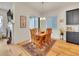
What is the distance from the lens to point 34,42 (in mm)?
2150

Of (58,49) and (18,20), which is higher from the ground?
(18,20)

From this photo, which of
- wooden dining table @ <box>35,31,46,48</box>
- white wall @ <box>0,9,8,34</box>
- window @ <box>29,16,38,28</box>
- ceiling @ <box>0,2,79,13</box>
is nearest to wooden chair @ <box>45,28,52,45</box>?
wooden dining table @ <box>35,31,46,48</box>

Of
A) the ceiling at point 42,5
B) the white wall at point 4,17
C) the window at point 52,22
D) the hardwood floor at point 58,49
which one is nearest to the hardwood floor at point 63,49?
the hardwood floor at point 58,49

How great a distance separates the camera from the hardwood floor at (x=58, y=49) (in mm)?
2099

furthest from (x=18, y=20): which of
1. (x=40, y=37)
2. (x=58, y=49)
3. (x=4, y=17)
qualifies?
(x=58, y=49)

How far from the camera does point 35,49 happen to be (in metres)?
2.16

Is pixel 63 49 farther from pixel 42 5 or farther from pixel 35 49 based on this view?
pixel 42 5

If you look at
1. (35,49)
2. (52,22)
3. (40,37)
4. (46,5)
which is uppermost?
(46,5)

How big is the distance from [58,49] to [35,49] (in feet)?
1.19

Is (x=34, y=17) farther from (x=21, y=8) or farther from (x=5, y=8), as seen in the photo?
(x=5, y=8)

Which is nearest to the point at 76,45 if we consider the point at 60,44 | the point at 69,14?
the point at 60,44

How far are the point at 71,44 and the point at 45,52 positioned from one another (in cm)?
42

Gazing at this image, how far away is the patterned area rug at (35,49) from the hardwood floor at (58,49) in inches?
1.7

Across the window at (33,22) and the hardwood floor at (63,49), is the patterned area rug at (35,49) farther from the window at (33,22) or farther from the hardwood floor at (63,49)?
the window at (33,22)
